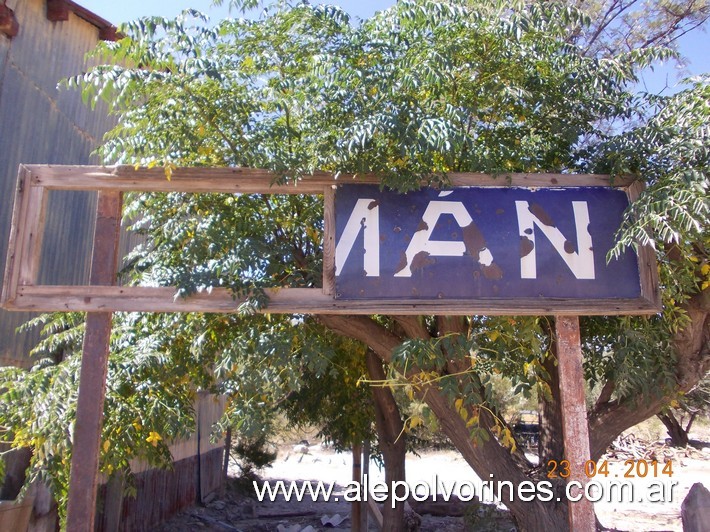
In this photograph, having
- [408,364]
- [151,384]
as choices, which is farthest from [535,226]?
[151,384]

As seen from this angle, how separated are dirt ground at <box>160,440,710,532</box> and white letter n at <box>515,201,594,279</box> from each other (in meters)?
5.19

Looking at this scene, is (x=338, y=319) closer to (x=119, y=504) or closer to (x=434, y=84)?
(x=434, y=84)

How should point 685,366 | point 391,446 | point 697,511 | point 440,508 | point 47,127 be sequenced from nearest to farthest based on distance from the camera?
point 697,511 < point 685,366 < point 391,446 < point 47,127 < point 440,508

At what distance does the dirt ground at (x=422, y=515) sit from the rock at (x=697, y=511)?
387 cm

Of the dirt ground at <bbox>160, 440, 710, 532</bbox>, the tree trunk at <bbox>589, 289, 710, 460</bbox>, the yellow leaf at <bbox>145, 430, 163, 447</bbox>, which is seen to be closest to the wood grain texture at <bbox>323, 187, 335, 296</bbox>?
the yellow leaf at <bbox>145, 430, 163, 447</bbox>

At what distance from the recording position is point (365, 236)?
4.62 meters

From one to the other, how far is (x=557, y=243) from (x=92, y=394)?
3.35 m

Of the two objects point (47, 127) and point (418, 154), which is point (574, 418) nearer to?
point (418, 154)

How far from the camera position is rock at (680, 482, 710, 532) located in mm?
4910

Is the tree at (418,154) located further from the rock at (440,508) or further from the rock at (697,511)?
the rock at (440,508)

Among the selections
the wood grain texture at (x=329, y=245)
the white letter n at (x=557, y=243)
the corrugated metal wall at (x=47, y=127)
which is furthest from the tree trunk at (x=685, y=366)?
the corrugated metal wall at (x=47, y=127)

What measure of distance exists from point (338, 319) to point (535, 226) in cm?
199

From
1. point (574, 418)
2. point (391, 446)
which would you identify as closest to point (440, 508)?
point (391, 446)

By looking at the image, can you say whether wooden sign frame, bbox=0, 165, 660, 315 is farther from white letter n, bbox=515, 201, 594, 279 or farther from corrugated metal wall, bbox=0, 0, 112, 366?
corrugated metal wall, bbox=0, 0, 112, 366
